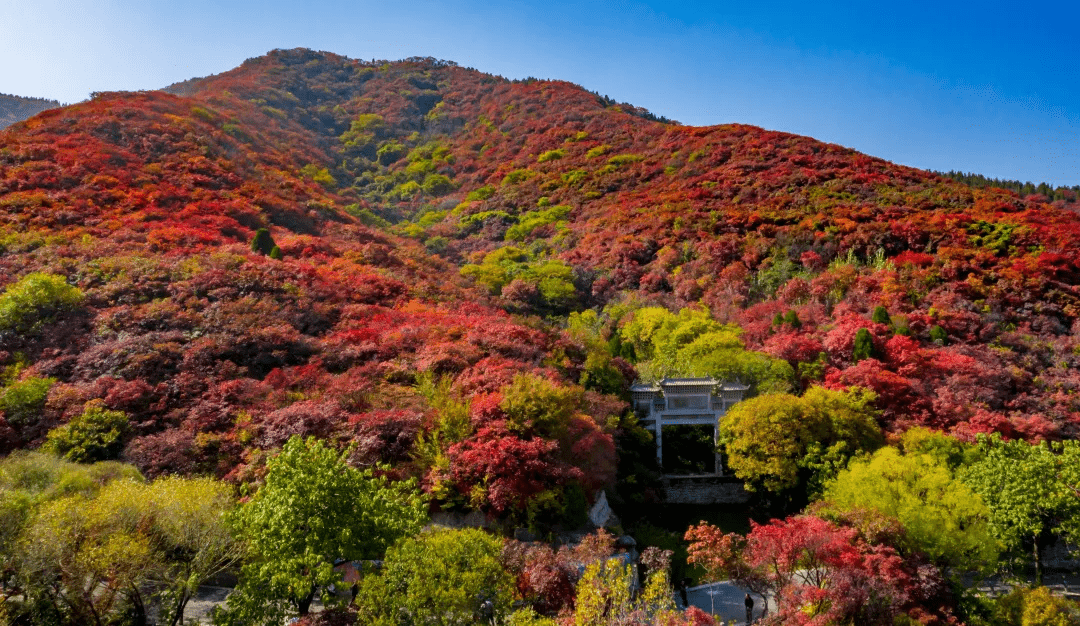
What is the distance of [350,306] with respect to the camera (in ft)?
103

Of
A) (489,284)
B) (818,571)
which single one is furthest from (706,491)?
(489,284)

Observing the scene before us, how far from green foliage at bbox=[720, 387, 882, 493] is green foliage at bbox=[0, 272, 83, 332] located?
28.6 meters

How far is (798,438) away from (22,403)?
2705 cm

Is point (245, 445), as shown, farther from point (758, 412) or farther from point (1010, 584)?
point (1010, 584)

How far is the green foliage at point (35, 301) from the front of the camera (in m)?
25.3

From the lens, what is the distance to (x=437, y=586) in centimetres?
1226

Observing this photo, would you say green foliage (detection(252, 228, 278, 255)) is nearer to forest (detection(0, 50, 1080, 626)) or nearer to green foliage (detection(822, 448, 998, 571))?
forest (detection(0, 50, 1080, 626))

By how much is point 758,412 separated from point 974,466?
6756 mm

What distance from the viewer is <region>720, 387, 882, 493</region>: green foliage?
22.2 m

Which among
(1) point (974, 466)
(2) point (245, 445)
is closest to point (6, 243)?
(2) point (245, 445)

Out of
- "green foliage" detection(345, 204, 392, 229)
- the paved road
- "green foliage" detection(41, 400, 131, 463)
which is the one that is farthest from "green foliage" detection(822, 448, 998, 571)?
"green foliage" detection(345, 204, 392, 229)

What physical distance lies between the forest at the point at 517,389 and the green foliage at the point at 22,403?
13 cm

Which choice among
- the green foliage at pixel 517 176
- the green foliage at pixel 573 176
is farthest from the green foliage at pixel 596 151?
the green foliage at pixel 517 176

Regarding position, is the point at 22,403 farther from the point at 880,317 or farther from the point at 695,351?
the point at 880,317
